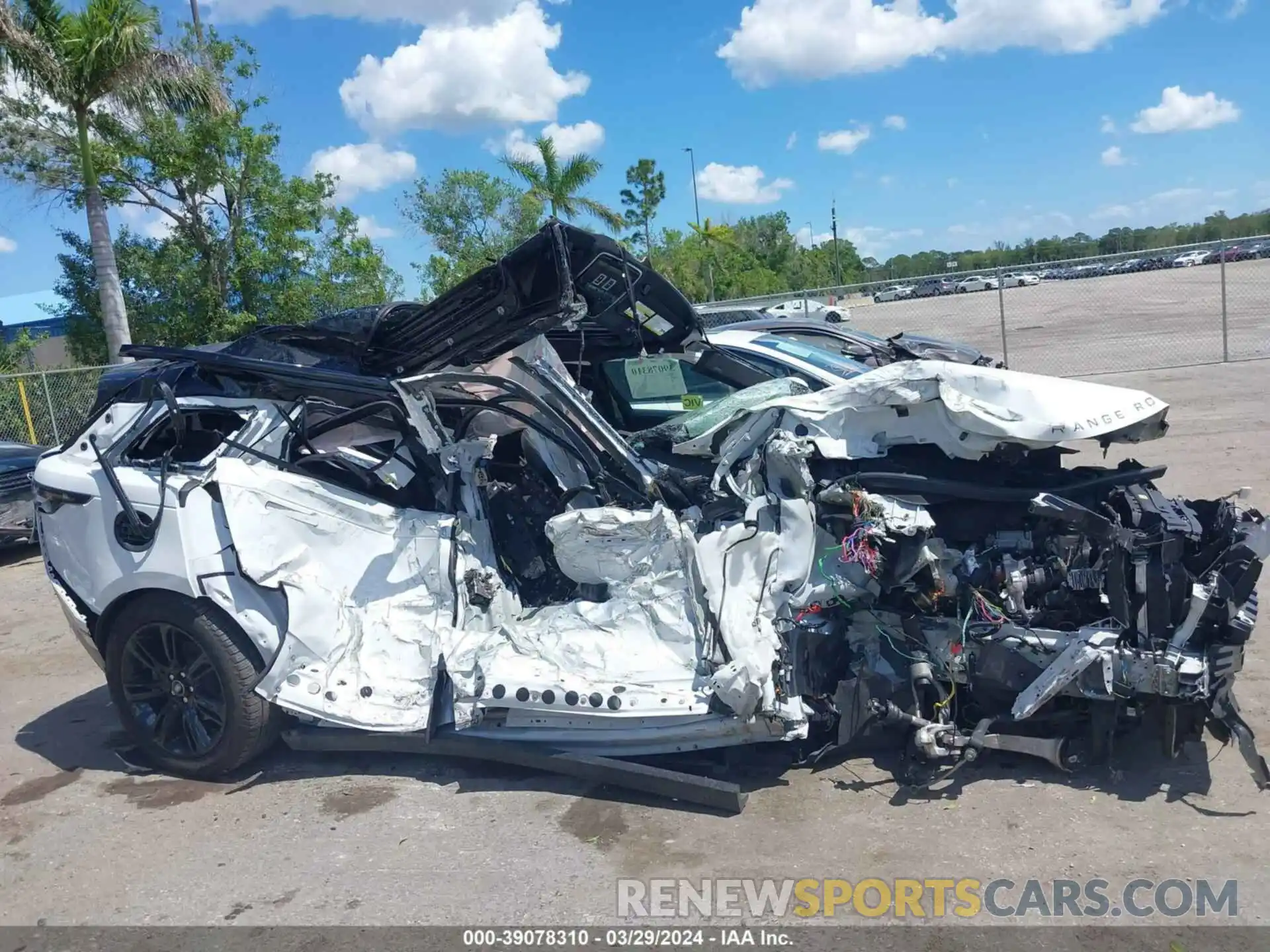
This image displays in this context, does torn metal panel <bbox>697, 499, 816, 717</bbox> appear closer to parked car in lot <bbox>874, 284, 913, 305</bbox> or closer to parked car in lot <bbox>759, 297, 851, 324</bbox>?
parked car in lot <bbox>874, 284, 913, 305</bbox>

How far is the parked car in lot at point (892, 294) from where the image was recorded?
23531 mm

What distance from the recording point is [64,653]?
6980 mm

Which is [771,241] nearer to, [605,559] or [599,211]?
[599,211]

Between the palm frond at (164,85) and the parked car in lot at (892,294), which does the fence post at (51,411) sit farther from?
the parked car in lot at (892,294)

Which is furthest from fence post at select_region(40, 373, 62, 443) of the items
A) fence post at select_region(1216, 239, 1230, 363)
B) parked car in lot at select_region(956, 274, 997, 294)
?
fence post at select_region(1216, 239, 1230, 363)

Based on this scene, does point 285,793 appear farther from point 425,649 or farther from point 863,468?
point 863,468

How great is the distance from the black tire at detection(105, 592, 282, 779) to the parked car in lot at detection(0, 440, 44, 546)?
6.44 m

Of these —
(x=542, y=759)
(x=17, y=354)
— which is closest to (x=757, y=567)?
(x=542, y=759)

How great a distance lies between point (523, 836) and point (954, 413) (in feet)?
8.11

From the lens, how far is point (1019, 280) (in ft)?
65.2

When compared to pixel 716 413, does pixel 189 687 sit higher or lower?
lower

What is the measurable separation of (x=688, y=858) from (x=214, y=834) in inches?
79.8

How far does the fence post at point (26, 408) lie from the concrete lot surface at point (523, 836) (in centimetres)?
1246
